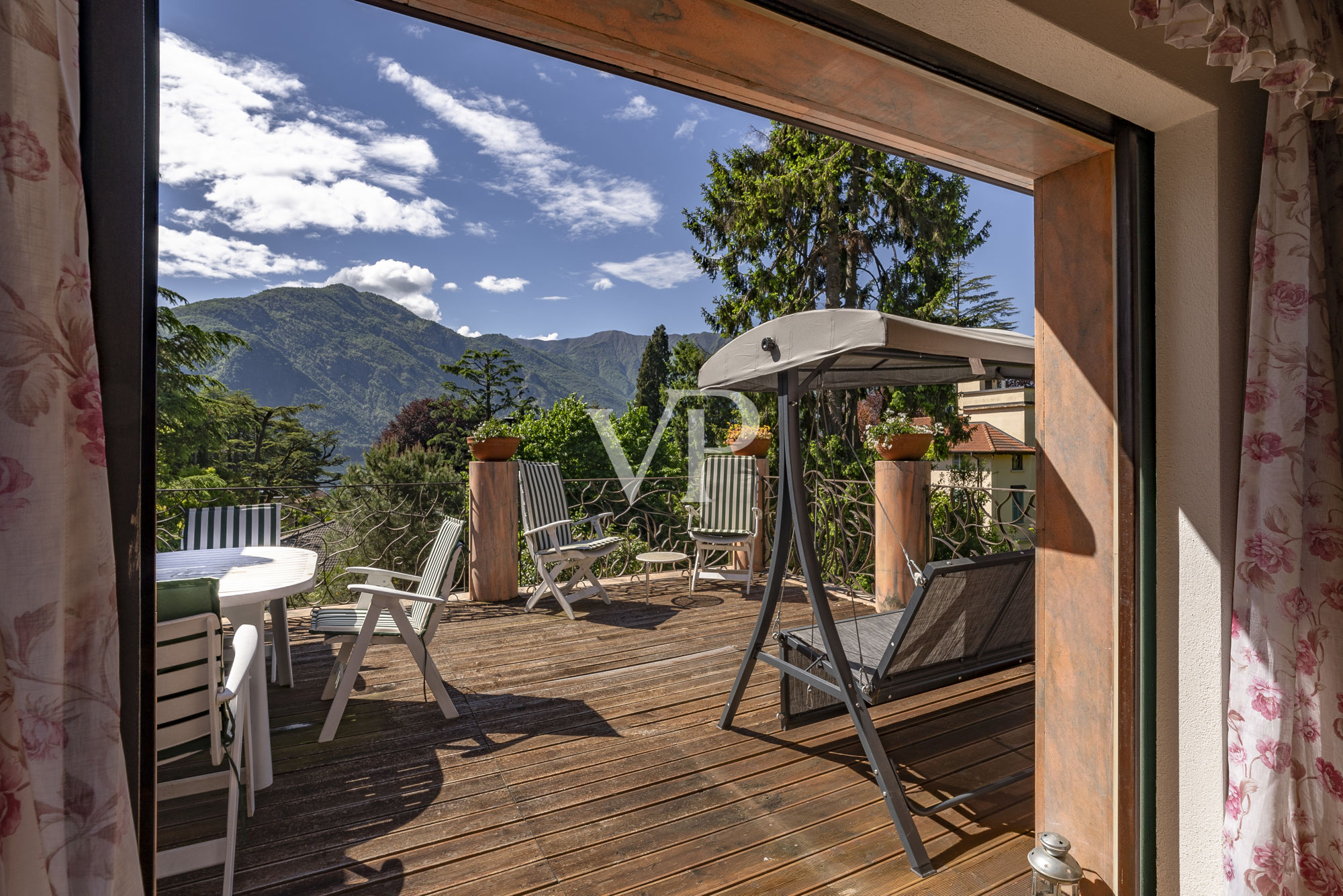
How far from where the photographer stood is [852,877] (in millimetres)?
1908

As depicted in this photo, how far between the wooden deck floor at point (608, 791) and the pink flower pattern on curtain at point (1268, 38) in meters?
2.07

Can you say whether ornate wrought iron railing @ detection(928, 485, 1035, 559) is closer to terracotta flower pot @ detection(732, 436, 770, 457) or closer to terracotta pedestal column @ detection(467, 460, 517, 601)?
terracotta flower pot @ detection(732, 436, 770, 457)

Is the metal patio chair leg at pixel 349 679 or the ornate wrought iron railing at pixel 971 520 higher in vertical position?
the ornate wrought iron railing at pixel 971 520

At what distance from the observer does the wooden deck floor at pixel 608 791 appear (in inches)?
75.3

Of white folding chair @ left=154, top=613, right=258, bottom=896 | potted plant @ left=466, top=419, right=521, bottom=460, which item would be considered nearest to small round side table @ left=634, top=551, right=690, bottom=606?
potted plant @ left=466, top=419, right=521, bottom=460

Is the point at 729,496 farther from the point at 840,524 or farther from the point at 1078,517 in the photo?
the point at 1078,517

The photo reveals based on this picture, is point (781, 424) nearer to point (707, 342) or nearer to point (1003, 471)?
point (707, 342)

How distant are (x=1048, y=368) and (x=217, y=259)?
55768 millimetres

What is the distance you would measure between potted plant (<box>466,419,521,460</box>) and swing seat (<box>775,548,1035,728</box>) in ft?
10.5

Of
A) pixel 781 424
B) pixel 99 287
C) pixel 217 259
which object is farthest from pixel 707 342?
pixel 217 259

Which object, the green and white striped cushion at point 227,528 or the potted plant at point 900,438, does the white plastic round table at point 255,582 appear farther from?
the potted plant at point 900,438

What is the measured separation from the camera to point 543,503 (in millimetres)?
5223

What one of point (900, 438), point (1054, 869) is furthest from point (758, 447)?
point (1054, 869)

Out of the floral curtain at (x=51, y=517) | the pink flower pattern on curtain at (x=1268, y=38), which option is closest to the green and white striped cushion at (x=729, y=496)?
the pink flower pattern on curtain at (x=1268, y=38)
